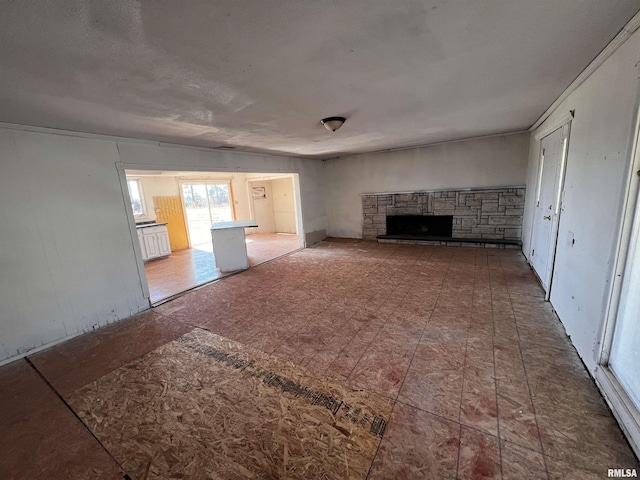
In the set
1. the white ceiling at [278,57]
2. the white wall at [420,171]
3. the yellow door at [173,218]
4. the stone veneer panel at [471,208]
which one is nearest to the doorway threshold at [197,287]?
the white ceiling at [278,57]

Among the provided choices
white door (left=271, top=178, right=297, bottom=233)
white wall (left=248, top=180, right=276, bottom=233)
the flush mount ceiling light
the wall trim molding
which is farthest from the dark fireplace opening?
white wall (left=248, top=180, right=276, bottom=233)

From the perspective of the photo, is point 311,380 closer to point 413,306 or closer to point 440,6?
point 413,306

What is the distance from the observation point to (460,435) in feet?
5.09

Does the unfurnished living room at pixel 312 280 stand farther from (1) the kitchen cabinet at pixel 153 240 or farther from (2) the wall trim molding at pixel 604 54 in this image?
(1) the kitchen cabinet at pixel 153 240

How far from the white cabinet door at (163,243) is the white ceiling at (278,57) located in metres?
3.99

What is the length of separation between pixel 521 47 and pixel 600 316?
76.2 inches

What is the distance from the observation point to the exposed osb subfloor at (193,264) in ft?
14.6

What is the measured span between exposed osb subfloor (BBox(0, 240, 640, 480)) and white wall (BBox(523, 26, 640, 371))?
14.5 inches

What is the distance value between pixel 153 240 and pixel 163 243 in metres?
0.27

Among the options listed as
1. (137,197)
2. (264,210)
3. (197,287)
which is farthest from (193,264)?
(264,210)

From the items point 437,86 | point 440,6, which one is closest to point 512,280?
point 437,86

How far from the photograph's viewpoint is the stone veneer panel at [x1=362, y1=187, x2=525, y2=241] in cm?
540

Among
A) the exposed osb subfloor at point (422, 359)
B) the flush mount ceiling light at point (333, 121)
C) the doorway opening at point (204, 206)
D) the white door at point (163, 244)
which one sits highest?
the flush mount ceiling light at point (333, 121)

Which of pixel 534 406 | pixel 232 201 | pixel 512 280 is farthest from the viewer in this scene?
pixel 232 201
